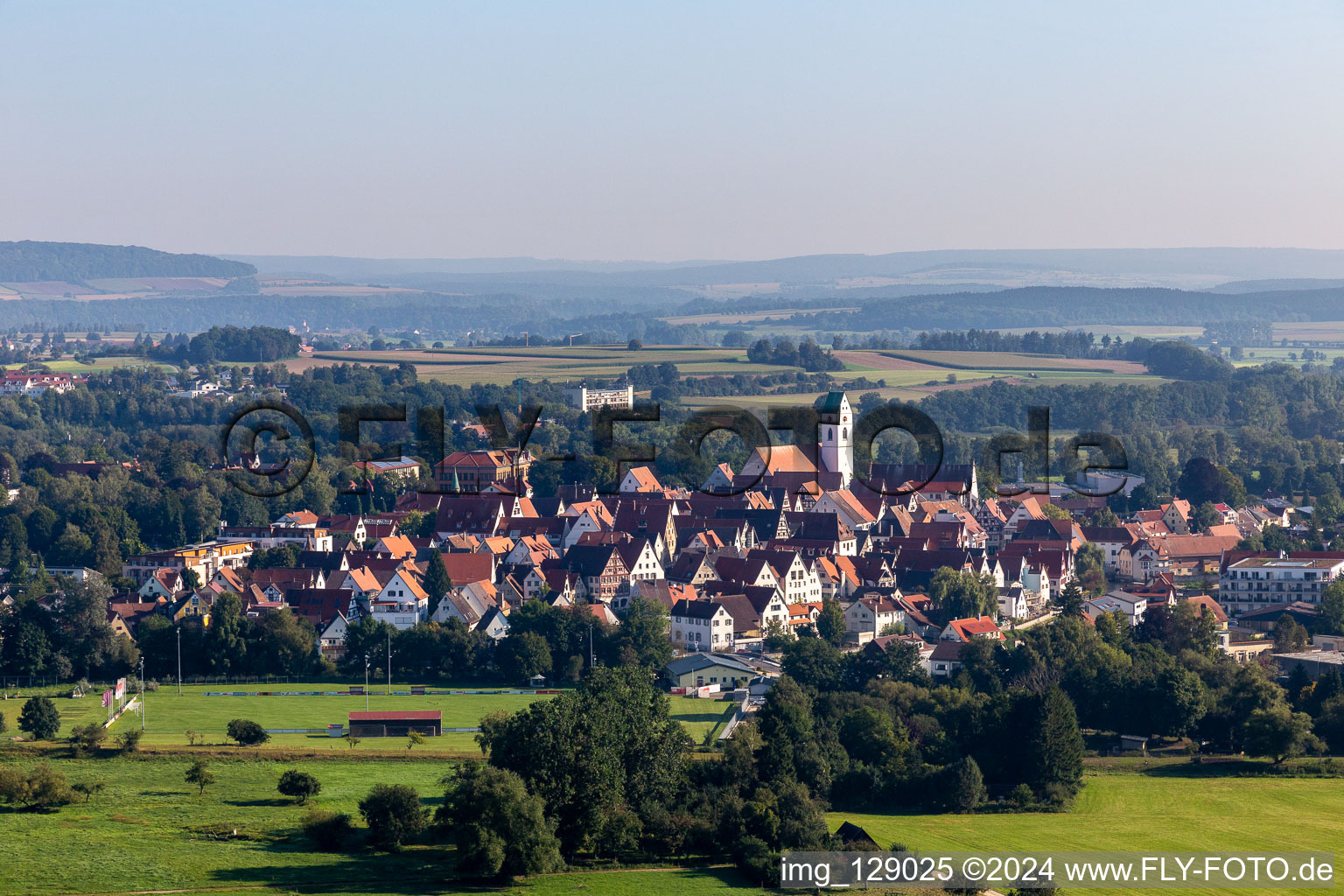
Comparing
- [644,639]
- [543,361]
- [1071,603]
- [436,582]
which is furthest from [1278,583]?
[543,361]

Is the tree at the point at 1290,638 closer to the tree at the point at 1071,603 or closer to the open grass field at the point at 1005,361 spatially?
the tree at the point at 1071,603

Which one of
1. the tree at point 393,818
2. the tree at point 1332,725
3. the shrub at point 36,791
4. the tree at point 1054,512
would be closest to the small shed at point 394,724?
the shrub at point 36,791

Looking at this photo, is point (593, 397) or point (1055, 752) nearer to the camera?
point (1055, 752)

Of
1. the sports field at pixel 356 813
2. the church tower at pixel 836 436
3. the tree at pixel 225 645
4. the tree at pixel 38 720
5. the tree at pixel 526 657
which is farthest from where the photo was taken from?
the church tower at pixel 836 436

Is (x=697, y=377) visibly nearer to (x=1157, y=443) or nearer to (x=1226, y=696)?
(x=1157, y=443)

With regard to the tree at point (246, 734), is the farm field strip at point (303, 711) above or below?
below

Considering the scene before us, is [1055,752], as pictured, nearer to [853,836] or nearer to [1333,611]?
[853,836]

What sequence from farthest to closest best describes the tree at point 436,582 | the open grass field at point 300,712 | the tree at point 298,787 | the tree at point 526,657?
1. the tree at point 436,582
2. the tree at point 526,657
3. the open grass field at point 300,712
4. the tree at point 298,787

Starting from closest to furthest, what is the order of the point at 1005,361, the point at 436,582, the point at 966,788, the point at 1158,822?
1. the point at 1158,822
2. the point at 966,788
3. the point at 436,582
4. the point at 1005,361
